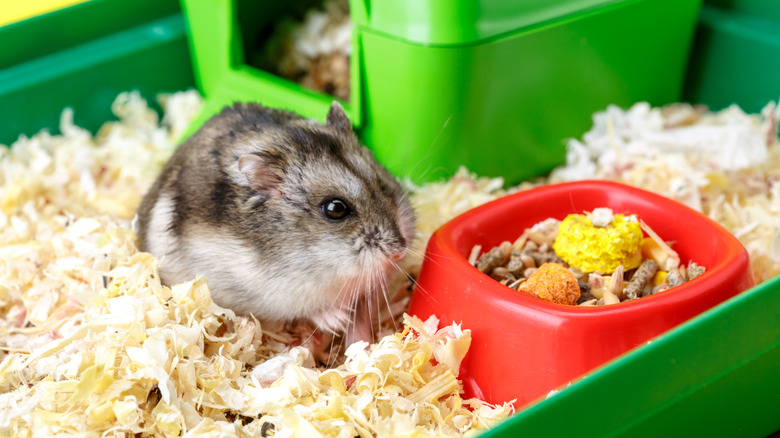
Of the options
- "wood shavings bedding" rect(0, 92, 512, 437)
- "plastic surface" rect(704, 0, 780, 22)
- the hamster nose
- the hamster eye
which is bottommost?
"wood shavings bedding" rect(0, 92, 512, 437)

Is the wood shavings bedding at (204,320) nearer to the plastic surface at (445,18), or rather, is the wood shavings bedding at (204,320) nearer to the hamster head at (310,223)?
the hamster head at (310,223)

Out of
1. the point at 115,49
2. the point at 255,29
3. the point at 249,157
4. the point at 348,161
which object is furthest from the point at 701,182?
the point at 115,49

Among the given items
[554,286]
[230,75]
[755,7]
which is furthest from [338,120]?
[755,7]

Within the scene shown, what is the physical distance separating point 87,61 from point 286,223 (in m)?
1.86

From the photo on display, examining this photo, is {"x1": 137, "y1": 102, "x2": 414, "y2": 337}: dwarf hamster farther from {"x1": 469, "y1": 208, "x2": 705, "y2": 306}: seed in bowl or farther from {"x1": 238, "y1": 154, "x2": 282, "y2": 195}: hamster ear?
{"x1": 469, "y1": 208, "x2": 705, "y2": 306}: seed in bowl

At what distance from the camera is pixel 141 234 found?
242 cm

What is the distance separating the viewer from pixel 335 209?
2.04m

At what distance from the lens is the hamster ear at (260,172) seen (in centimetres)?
203

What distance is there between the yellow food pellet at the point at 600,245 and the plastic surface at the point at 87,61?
2249 mm

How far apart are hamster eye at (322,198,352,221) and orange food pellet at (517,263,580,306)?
489 mm

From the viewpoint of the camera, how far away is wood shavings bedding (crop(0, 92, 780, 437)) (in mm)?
1813

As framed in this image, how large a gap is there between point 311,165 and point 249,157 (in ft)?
0.55

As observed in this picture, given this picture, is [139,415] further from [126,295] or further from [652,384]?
[652,384]

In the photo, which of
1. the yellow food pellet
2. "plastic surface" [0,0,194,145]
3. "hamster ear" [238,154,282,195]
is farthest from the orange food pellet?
"plastic surface" [0,0,194,145]
